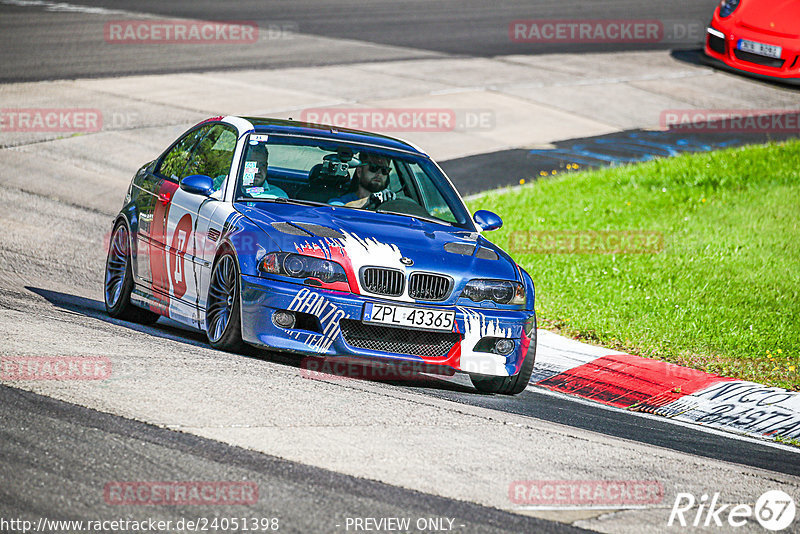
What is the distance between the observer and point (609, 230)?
1329 cm

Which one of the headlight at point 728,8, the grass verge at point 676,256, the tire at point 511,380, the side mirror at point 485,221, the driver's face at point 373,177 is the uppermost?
the headlight at point 728,8

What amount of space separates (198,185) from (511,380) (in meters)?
2.49

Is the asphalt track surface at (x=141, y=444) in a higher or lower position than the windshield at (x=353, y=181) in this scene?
lower

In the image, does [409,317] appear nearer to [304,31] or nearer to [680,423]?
[680,423]

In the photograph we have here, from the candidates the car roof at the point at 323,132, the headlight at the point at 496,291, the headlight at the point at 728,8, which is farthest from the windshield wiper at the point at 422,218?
the headlight at the point at 728,8

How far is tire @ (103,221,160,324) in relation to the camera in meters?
8.62

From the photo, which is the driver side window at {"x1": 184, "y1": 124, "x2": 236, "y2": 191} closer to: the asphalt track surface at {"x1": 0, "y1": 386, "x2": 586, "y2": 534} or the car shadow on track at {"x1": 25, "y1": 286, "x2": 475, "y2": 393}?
the car shadow on track at {"x1": 25, "y1": 286, "x2": 475, "y2": 393}

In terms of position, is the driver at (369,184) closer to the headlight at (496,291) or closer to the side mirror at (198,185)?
the side mirror at (198,185)

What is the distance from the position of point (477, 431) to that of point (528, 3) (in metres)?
28.6

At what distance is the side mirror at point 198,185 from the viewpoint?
7613 mm

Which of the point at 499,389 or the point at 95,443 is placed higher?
the point at 95,443

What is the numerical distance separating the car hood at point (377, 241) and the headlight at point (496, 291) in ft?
0.15

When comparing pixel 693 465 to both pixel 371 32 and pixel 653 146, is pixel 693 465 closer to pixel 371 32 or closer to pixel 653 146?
pixel 653 146

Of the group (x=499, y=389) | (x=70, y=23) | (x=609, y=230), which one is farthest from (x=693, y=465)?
(x=70, y=23)
